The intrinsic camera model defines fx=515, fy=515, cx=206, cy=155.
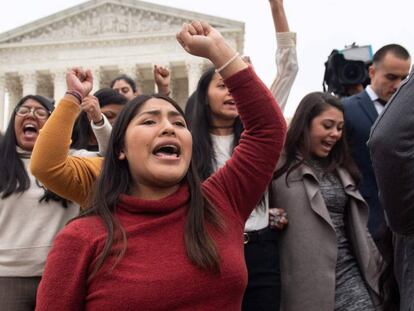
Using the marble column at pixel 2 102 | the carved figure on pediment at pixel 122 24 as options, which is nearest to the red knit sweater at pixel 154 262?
the carved figure on pediment at pixel 122 24

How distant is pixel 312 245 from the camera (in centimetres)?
322

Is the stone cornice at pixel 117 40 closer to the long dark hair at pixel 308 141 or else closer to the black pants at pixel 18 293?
the long dark hair at pixel 308 141

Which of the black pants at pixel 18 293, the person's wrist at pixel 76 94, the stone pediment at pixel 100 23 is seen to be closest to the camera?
the person's wrist at pixel 76 94

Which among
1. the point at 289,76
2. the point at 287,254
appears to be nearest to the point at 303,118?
the point at 289,76

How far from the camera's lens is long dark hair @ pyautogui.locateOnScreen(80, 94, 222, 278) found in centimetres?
181

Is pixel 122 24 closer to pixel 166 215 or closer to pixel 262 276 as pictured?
pixel 262 276

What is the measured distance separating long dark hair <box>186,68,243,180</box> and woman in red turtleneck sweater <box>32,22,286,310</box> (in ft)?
3.07

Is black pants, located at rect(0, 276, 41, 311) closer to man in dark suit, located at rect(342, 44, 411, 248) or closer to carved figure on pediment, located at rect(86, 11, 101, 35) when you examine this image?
man in dark suit, located at rect(342, 44, 411, 248)

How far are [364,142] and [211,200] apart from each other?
256 centimetres

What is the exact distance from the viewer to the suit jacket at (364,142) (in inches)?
161

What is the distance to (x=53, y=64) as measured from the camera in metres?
39.1

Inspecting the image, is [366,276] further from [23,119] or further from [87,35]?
[87,35]

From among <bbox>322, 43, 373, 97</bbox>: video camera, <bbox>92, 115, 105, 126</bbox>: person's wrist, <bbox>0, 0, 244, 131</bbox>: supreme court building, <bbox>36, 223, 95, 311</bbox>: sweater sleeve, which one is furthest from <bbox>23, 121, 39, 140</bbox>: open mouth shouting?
<bbox>0, 0, 244, 131</bbox>: supreme court building

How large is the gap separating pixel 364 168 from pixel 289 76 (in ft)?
3.53
